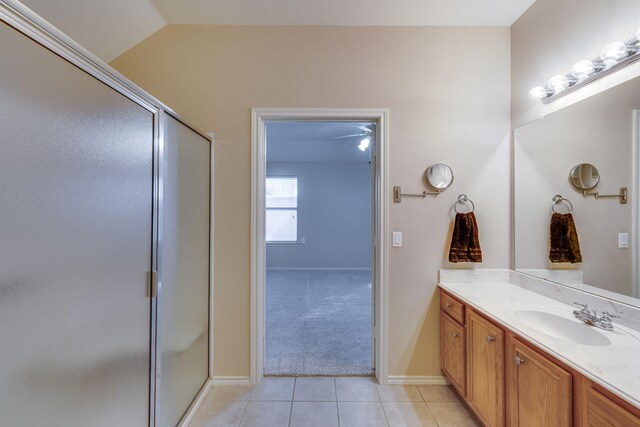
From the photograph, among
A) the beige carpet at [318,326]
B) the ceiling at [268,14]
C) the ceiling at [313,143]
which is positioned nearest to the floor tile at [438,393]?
the beige carpet at [318,326]

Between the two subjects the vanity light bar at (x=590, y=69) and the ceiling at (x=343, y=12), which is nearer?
the vanity light bar at (x=590, y=69)

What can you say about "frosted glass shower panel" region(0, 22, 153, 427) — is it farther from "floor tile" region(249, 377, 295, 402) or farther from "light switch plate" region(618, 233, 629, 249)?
"light switch plate" region(618, 233, 629, 249)

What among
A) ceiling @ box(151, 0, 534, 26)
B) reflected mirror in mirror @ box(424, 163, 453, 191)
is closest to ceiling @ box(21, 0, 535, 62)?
ceiling @ box(151, 0, 534, 26)

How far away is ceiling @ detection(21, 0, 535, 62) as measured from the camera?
1.92 metres

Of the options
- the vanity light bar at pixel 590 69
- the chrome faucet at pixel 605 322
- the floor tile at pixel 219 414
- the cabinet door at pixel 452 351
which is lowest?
the floor tile at pixel 219 414

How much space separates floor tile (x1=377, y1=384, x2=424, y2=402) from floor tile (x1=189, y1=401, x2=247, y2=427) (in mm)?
1025

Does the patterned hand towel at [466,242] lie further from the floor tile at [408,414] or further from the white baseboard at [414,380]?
the floor tile at [408,414]

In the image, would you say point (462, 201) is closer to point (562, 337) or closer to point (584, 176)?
point (584, 176)

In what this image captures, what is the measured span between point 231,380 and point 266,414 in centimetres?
45

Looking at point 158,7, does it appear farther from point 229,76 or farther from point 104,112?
point 104,112

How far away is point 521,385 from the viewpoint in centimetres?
135

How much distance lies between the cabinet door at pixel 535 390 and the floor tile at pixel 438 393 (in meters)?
0.69

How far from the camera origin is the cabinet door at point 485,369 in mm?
1506

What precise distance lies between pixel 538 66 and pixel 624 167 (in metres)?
1.00
